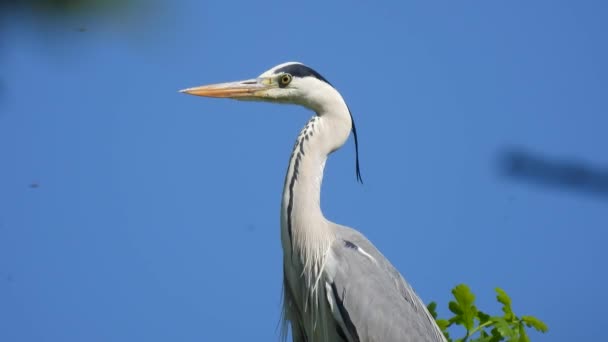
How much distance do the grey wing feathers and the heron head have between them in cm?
51

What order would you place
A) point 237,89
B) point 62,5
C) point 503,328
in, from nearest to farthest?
point 62,5
point 503,328
point 237,89

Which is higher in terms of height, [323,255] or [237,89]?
[237,89]

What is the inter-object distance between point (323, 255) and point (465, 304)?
1.60 ft

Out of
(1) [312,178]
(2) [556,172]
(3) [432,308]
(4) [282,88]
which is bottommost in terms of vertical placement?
(3) [432,308]

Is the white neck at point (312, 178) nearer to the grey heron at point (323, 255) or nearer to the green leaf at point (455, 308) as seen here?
the grey heron at point (323, 255)

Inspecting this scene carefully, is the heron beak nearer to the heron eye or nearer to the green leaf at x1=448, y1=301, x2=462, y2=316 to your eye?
the heron eye

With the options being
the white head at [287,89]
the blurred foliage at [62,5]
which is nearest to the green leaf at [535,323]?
the white head at [287,89]

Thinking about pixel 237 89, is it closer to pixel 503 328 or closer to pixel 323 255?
pixel 323 255

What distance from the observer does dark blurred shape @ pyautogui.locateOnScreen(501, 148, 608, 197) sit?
582 millimetres

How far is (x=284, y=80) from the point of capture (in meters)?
2.59

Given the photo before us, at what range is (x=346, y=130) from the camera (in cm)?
256

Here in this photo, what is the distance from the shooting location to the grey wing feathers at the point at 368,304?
2.38 m

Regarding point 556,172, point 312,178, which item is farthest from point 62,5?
point 312,178

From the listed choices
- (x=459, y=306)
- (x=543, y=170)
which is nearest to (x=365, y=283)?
(x=459, y=306)
